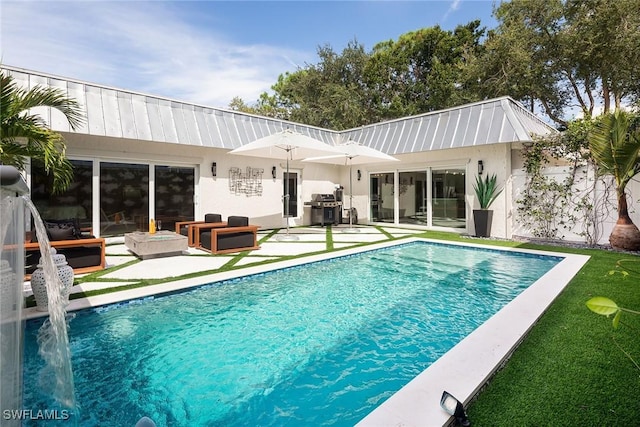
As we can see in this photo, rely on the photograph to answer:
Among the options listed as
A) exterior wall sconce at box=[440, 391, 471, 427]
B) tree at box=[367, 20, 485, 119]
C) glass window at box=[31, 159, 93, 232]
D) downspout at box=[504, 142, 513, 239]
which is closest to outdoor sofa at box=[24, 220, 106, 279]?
glass window at box=[31, 159, 93, 232]

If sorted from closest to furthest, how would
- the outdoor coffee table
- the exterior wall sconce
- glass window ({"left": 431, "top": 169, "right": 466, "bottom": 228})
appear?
the exterior wall sconce → the outdoor coffee table → glass window ({"left": 431, "top": 169, "right": 466, "bottom": 228})

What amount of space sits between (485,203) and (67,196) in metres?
10.8

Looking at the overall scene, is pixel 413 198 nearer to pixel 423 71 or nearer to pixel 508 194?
pixel 508 194

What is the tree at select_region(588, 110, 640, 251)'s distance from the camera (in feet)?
22.2

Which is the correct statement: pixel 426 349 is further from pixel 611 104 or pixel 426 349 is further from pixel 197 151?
pixel 611 104

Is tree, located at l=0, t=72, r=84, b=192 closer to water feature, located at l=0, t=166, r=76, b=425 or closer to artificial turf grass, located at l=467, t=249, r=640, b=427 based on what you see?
water feature, located at l=0, t=166, r=76, b=425

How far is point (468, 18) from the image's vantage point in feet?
67.2

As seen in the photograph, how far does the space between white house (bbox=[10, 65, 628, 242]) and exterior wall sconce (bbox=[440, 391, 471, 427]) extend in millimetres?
8206

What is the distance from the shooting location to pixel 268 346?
10.3ft

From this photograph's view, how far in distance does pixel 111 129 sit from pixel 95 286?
450 cm

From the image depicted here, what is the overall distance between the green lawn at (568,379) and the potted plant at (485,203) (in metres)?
5.84

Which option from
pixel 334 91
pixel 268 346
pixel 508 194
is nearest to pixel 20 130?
pixel 268 346

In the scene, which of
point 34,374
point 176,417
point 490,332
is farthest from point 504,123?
point 34,374

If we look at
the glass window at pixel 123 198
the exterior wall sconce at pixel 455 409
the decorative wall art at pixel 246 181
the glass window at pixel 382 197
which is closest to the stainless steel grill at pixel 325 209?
the glass window at pixel 382 197
